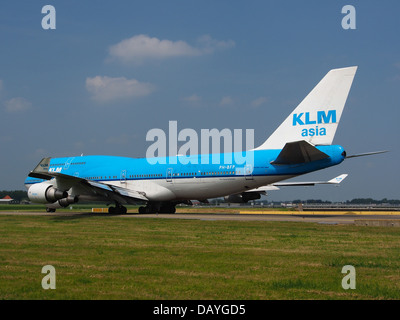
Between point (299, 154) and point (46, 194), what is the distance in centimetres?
1954

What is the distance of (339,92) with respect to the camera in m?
28.7

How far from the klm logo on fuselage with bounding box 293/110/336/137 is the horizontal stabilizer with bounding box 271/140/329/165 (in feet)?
6.66

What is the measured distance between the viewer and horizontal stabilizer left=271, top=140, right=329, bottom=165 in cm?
2714

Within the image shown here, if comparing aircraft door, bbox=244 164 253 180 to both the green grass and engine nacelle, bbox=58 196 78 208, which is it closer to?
engine nacelle, bbox=58 196 78 208

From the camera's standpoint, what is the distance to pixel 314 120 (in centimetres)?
2969

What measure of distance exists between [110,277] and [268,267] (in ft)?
12.4

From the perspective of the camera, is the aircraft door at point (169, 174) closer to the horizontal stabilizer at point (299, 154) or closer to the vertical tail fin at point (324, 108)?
the horizontal stabilizer at point (299, 154)

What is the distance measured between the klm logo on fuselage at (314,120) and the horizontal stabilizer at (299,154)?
2029 mm

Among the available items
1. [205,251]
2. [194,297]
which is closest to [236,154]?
[205,251]

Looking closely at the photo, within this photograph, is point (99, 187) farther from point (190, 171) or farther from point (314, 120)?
point (314, 120)

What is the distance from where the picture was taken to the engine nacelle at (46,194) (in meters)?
33.5

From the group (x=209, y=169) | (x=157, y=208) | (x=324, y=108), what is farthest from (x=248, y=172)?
(x=157, y=208)

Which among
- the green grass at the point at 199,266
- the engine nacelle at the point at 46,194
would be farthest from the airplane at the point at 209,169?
the green grass at the point at 199,266

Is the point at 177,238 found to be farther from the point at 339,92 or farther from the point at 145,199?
the point at 145,199
